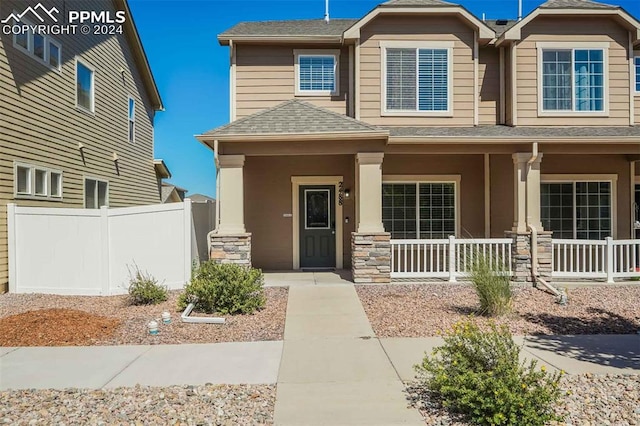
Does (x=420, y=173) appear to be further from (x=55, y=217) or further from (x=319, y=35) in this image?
(x=55, y=217)

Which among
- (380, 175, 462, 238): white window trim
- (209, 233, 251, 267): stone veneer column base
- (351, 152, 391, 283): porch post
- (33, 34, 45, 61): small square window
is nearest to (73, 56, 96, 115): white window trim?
(33, 34, 45, 61): small square window

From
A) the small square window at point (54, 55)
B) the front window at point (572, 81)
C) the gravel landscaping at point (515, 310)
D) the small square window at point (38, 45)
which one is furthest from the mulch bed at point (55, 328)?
the front window at point (572, 81)

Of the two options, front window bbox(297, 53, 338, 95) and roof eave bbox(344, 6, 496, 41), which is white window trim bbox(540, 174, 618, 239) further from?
front window bbox(297, 53, 338, 95)

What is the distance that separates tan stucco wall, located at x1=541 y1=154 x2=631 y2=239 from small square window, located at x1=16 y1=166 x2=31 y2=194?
1231 centimetres

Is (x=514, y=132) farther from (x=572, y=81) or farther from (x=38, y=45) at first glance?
(x=38, y=45)

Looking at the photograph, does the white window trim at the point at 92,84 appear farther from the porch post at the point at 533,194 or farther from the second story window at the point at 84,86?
the porch post at the point at 533,194

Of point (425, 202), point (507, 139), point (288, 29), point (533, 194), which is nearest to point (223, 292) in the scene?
point (425, 202)

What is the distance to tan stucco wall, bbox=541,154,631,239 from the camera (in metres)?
11.4

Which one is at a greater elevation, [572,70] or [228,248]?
[572,70]

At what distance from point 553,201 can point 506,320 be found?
625 cm

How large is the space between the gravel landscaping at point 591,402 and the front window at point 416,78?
789 centimetres

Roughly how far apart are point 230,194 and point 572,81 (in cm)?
893

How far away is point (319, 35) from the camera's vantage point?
37.0 ft

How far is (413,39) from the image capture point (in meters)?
10.9
